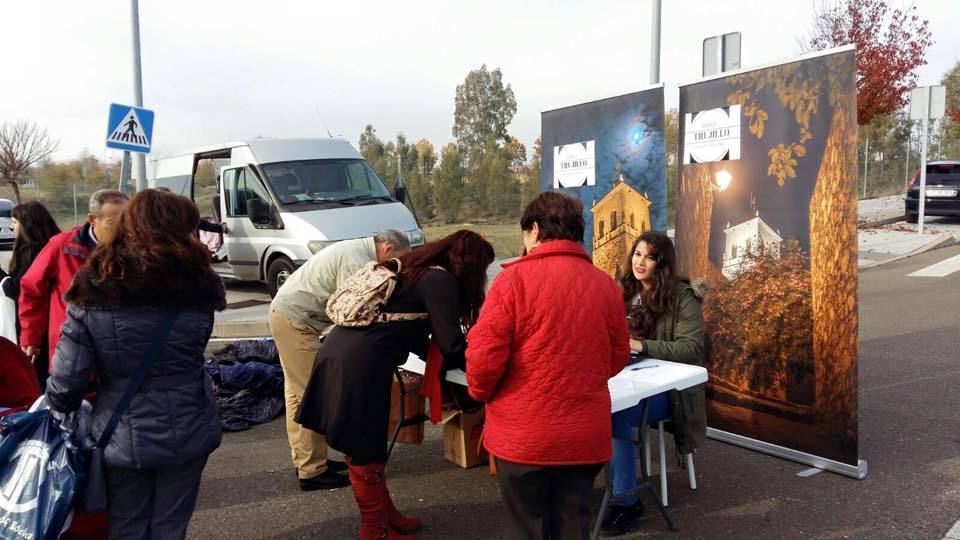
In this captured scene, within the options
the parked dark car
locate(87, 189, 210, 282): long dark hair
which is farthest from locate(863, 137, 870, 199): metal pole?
locate(87, 189, 210, 282): long dark hair

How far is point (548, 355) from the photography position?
246 centimetres

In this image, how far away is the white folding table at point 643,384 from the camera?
3305 millimetres

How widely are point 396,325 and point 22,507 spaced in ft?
4.95

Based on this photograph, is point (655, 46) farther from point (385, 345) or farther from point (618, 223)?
point (385, 345)

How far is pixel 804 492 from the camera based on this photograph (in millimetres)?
4066

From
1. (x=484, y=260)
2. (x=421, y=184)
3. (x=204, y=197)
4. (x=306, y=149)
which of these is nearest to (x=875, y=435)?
(x=484, y=260)

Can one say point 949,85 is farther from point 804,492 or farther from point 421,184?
point 804,492

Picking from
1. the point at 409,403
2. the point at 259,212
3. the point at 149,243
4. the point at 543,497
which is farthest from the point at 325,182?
the point at 543,497

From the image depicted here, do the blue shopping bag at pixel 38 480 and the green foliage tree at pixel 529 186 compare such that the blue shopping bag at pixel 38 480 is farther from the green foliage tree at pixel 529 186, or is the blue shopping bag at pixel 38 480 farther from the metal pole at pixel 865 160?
the metal pole at pixel 865 160

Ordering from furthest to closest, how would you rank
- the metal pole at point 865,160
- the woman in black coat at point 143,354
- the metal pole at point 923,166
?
the metal pole at point 865,160 < the metal pole at point 923,166 < the woman in black coat at point 143,354

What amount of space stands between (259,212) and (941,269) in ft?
36.9

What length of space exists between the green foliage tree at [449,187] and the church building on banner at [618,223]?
1844cm

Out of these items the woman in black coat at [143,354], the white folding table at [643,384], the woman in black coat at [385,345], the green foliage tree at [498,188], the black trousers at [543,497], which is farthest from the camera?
the green foliage tree at [498,188]

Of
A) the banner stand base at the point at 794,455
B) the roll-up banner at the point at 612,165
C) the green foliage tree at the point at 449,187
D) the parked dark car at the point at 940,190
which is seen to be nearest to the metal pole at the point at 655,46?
the roll-up banner at the point at 612,165
